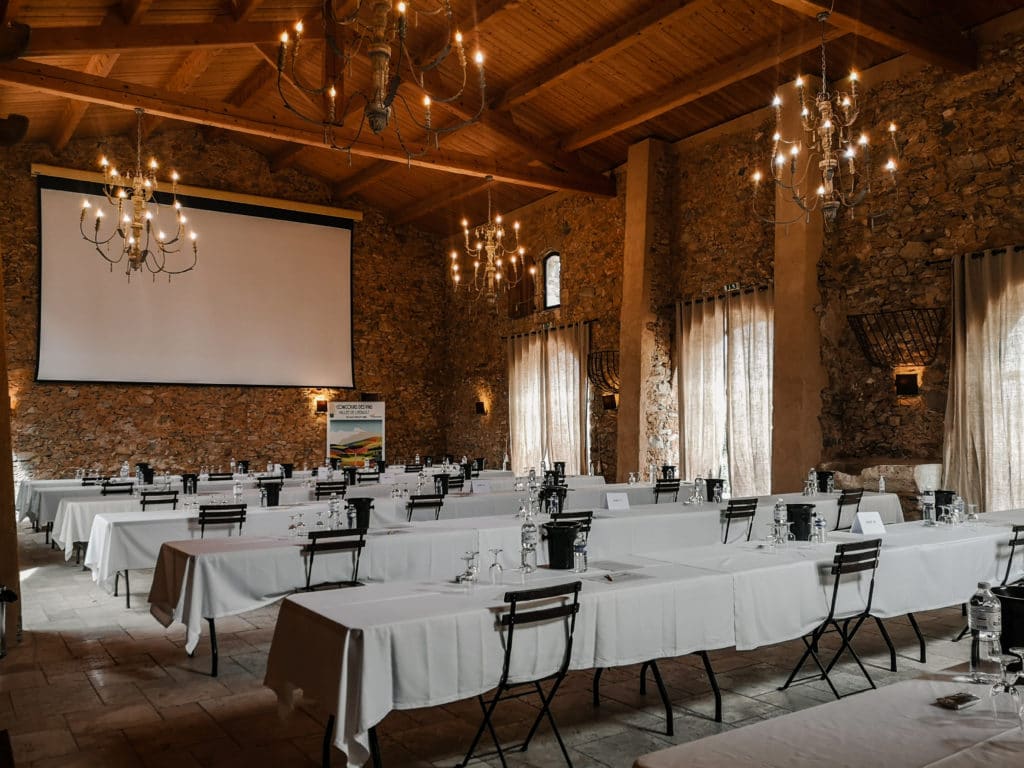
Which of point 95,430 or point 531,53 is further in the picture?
point 95,430

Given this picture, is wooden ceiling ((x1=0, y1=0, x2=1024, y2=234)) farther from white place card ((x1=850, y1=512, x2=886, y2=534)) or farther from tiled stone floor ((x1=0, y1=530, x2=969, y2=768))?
white place card ((x1=850, y1=512, x2=886, y2=534))

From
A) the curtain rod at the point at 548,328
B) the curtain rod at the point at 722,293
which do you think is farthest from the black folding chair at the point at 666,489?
the curtain rod at the point at 548,328

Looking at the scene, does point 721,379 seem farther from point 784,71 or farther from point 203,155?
point 203,155

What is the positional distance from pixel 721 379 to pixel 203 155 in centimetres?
1065

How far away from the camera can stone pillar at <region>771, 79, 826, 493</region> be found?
→ 31.7ft

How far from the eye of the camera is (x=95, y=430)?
14.0 metres

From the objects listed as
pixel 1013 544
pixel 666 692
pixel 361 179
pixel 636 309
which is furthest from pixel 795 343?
pixel 361 179

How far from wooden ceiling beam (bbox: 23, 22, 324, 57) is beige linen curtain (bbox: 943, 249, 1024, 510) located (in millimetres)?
8550

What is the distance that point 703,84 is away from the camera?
10.3 metres

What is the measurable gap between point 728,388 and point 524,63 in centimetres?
541

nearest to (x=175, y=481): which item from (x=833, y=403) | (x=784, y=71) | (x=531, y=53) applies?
(x=531, y=53)

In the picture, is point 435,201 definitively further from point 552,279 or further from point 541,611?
point 541,611

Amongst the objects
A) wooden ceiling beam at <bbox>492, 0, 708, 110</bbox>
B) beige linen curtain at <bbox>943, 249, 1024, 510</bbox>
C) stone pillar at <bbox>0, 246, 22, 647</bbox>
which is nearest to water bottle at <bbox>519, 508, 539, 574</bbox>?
stone pillar at <bbox>0, 246, 22, 647</bbox>

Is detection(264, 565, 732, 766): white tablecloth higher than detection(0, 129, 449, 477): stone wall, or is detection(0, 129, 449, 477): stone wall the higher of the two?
detection(0, 129, 449, 477): stone wall
